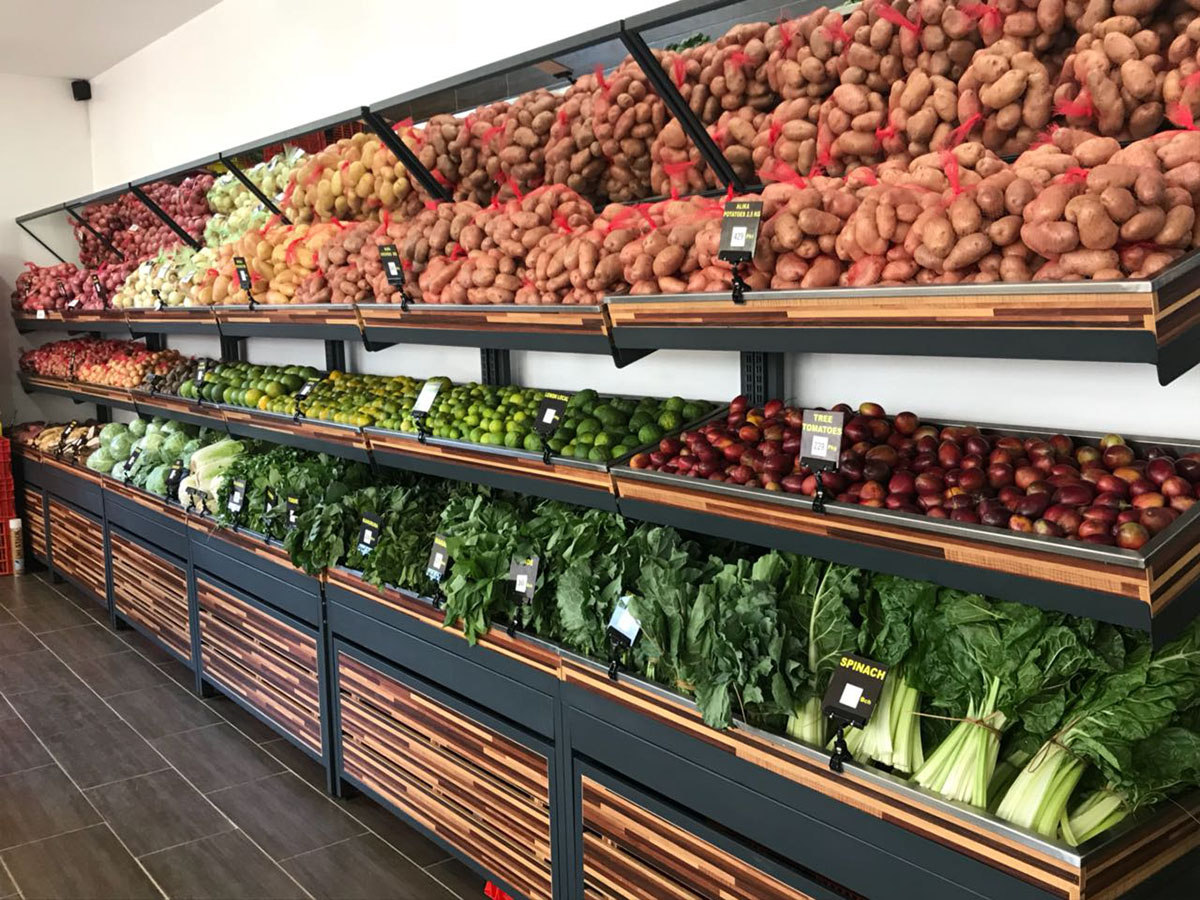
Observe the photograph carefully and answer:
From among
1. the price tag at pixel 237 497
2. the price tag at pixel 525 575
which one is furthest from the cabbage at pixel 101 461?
the price tag at pixel 525 575

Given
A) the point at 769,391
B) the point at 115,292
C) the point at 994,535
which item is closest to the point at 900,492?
the point at 994,535

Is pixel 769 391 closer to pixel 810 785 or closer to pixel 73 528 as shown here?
pixel 810 785

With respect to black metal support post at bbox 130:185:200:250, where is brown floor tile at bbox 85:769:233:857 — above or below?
below

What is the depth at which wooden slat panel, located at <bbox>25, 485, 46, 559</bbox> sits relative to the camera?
7.21m

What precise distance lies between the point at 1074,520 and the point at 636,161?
1.71 metres

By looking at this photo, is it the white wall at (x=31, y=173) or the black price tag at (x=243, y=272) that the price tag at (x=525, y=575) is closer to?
the black price tag at (x=243, y=272)

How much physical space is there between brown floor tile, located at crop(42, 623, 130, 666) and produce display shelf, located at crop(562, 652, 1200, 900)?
4197 millimetres

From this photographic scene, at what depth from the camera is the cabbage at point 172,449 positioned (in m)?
5.57

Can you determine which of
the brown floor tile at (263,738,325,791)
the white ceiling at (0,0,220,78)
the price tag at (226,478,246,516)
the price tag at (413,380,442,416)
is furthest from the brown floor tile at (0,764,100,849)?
the white ceiling at (0,0,220,78)

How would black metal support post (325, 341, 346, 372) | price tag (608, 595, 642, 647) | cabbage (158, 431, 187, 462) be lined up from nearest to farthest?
price tag (608, 595, 642, 647) < black metal support post (325, 341, 346, 372) < cabbage (158, 431, 187, 462)

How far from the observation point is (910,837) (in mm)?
1882

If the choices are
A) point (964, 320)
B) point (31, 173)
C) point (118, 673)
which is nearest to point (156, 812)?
point (118, 673)

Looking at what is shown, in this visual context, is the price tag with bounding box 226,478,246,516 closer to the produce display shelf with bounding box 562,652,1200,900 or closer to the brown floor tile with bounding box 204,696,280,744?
the brown floor tile with bounding box 204,696,280,744

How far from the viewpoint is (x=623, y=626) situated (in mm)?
2467
